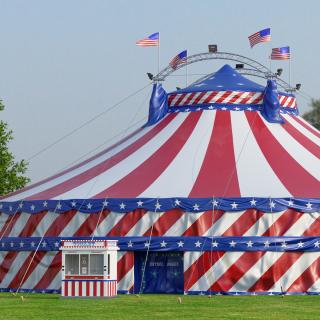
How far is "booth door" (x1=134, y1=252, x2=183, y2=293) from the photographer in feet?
84.1

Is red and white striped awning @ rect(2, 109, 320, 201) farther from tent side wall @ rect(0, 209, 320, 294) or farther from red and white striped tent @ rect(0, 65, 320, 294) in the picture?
tent side wall @ rect(0, 209, 320, 294)

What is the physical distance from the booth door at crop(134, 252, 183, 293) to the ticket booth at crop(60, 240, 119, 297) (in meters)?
1.82

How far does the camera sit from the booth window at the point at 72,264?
2391cm

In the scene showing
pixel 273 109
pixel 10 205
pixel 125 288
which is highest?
pixel 273 109

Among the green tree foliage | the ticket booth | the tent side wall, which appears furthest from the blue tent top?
the green tree foliage

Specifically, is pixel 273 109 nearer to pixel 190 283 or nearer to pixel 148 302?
pixel 190 283

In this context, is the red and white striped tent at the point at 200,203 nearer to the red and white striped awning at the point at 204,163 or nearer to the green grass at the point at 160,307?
the red and white striped awning at the point at 204,163

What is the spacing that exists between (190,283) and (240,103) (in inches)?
226

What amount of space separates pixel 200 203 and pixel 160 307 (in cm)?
501

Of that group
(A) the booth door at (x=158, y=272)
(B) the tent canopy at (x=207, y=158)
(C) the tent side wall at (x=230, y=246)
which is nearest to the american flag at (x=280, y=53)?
(B) the tent canopy at (x=207, y=158)

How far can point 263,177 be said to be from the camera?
26125 millimetres

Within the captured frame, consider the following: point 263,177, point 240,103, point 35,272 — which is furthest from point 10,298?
point 240,103

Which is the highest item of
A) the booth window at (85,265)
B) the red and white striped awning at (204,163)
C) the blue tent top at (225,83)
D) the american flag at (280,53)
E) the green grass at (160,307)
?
the american flag at (280,53)

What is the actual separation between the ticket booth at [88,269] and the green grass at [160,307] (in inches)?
17.4
